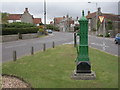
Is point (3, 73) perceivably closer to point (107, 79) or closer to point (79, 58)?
point (79, 58)

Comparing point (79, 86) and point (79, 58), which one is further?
point (79, 58)

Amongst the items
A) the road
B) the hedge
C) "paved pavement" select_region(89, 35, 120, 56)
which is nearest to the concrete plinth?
the road

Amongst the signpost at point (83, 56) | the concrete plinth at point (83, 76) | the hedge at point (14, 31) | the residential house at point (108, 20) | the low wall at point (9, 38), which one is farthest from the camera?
the residential house at point (108, 20)

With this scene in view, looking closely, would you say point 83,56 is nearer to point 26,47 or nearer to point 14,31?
point 26,47

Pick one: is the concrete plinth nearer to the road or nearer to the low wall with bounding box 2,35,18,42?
the road

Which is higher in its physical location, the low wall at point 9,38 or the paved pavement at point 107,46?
the low wall at point 9,38

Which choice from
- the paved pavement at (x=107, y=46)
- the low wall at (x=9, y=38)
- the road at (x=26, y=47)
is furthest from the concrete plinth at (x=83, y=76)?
the low wall at (x=9, y=38)

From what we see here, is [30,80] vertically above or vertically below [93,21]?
below

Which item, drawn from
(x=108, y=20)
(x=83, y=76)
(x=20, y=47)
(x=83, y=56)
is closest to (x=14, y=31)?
(x=20, y=47)

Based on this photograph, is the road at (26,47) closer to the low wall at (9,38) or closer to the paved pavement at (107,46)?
the paved pavement at (107,46)

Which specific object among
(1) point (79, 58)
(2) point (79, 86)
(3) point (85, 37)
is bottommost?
(2) point (79, 86)

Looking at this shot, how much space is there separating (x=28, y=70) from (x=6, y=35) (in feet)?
89.5

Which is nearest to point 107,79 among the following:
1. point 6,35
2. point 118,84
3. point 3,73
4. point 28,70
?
point 118,84

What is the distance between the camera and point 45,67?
1179cm
